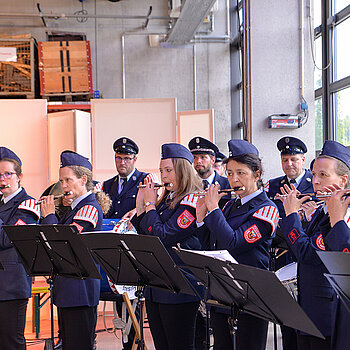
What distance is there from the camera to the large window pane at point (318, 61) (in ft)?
24.6

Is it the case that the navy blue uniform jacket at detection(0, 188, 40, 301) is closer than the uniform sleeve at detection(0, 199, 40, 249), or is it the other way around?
the navy blue uniform jacket at detection(0, 188, 40, 301)

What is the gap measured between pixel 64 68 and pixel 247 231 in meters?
6.20

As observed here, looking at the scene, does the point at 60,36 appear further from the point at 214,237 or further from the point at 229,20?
the point at 214,237

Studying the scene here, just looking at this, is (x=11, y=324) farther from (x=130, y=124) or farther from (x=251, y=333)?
(x=130, y=124)

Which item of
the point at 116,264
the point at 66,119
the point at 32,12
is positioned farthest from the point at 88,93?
the point at 116,264

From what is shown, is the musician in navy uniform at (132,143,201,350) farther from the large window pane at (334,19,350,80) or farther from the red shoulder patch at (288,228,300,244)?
the large window pane at (334,19,350,80)

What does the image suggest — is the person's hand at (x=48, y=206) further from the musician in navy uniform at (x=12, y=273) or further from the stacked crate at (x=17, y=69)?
the stacked crate at (x=17, y=69)

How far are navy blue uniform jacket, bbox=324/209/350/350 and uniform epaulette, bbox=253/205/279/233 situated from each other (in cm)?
45

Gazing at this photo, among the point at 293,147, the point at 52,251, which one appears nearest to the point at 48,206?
the point at 52,251

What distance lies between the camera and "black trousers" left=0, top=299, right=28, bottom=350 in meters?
3.72

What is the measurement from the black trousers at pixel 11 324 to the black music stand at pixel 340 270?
7.64ft

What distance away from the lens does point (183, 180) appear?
3494 mm

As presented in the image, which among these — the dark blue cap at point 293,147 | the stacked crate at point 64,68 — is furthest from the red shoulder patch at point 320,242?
the stacked crate at point 64,68

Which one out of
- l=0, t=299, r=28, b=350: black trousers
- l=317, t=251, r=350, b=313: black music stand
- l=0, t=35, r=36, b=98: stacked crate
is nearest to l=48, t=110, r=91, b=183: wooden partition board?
l=0, t=35, r=36, b=98: stacked crate
